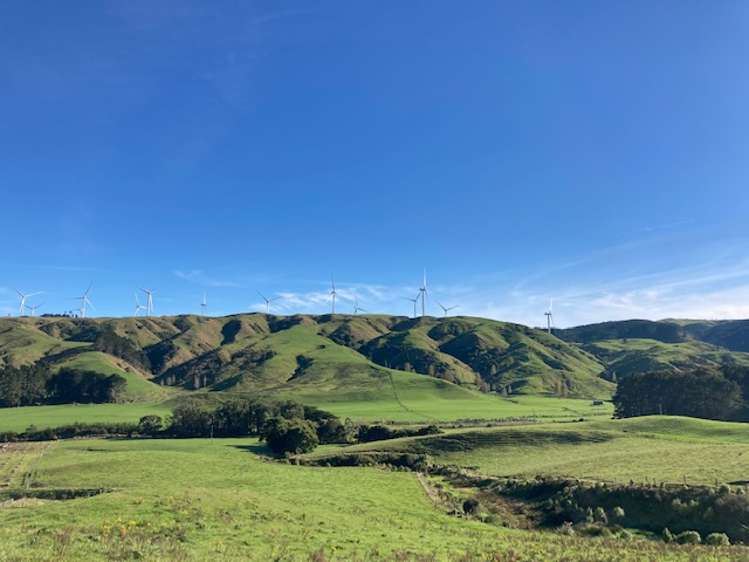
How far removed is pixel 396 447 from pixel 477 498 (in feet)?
131

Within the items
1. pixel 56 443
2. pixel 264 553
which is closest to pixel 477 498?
pixel 264 553

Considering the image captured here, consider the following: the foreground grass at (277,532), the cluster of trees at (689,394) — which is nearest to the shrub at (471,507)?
the foreground grass at (277,532)

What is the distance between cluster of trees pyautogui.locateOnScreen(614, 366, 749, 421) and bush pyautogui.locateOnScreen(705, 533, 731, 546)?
483ft

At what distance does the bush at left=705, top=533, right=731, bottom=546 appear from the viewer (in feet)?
124

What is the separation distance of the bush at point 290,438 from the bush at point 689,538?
→ 75.0 m

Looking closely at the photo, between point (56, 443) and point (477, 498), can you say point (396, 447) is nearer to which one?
point (477, 498)

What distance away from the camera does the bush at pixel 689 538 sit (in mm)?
38750

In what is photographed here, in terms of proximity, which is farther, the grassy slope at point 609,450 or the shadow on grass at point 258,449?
the shadow on grass at point 258,449

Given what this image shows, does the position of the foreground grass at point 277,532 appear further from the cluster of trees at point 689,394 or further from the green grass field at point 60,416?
the cluster of trees at point 689,394

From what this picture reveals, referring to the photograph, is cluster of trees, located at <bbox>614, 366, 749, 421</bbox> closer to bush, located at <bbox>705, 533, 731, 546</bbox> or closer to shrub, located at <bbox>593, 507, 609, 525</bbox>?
shrub, located at <bbox>593, 507, 609, 525</bbox>

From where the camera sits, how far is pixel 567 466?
68.6 m

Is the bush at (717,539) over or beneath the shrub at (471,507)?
over

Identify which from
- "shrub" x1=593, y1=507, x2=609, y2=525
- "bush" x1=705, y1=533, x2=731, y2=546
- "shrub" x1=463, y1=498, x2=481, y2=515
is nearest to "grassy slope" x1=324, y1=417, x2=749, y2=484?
"shrub" x1=593, y1=507, x2=609, y2=525

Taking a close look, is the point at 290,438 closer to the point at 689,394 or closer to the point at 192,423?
the point at 192,423
